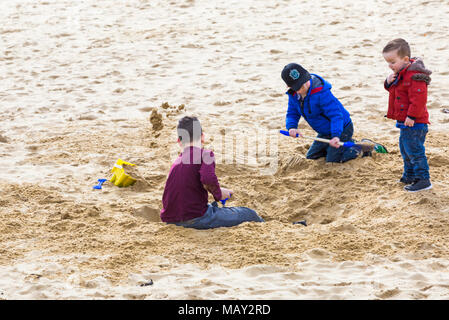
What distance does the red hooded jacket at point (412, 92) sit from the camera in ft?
14.5

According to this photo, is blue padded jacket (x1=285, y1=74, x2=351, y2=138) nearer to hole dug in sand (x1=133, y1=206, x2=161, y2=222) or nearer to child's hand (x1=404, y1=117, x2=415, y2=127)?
child's hand (x1=404, y1=117, x2=415, y2=127)

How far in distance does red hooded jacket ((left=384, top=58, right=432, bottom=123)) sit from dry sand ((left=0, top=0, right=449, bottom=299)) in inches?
24.8

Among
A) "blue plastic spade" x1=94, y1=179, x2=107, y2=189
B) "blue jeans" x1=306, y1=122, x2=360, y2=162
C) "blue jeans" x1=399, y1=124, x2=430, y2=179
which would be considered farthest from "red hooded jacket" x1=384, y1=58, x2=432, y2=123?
"blue plastic spade" x1=94, y1=179, x2=107, y2=189

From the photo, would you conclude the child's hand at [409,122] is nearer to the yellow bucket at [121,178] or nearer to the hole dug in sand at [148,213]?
the hole dug in sand at [148,213]

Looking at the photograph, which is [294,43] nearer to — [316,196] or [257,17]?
[257,17]

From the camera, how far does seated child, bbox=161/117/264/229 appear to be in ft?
13.5

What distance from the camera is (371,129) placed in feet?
20.5

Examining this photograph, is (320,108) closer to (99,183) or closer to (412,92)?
(412,92)

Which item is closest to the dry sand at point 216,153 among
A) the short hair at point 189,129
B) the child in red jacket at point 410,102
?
the child in red jacket at point 410,102

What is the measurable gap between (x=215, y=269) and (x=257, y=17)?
703 cm

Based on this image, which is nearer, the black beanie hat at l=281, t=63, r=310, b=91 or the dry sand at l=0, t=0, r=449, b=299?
the dry sand at l=0, t=0, r=449, b=299

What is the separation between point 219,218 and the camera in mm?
4340

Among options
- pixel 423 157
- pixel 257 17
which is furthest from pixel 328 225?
pixel 257 17

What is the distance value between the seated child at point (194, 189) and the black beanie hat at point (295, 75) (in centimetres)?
117
